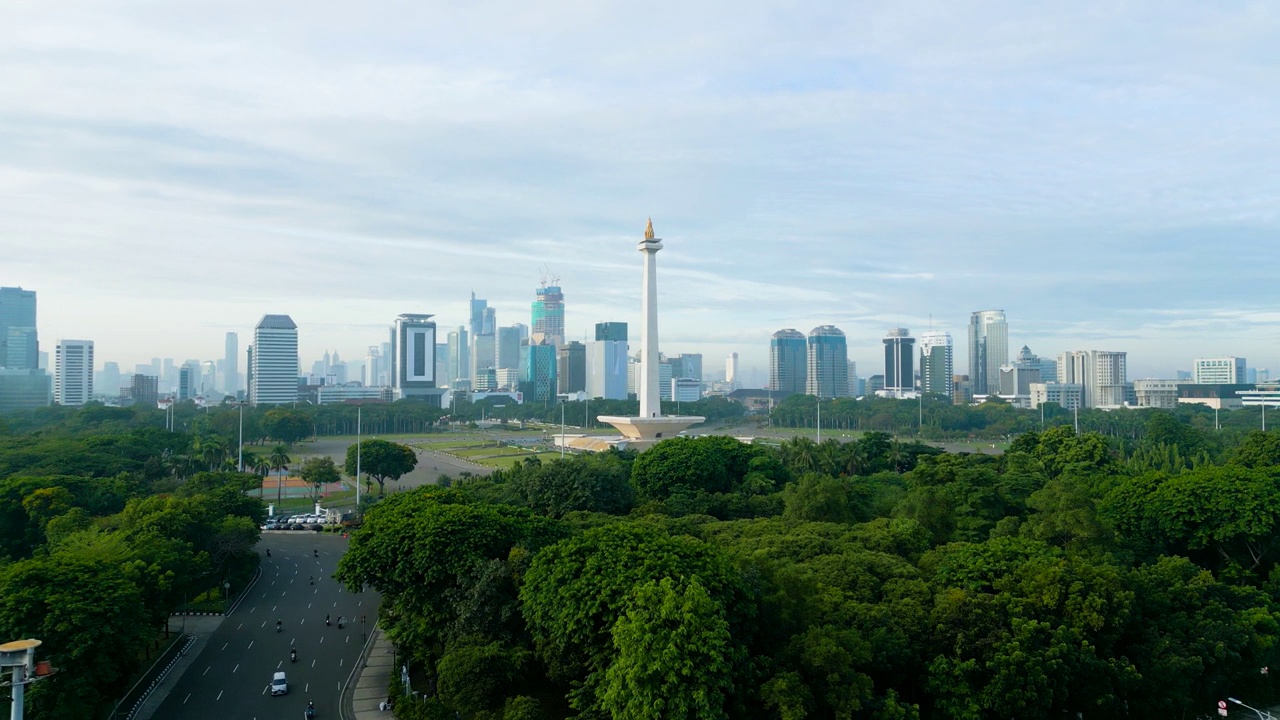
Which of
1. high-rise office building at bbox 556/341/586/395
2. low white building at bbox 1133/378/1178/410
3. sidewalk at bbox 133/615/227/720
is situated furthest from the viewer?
high-rise office building at bbox 556/341/586/395

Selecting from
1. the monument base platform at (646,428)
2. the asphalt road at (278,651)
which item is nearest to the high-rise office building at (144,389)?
the monument base platform at (646,428)

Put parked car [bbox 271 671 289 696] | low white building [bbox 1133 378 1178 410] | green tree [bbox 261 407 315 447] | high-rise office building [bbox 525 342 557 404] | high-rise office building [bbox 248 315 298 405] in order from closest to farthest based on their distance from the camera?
parked car [bbox 271 671 289 696]
green tree [bbox 261 407 315 447]
low white building [bbox 1133 378 1178 410]
high-rise office building [bbox 248 315 298 405]
high-rise office building [bbox 525 342 557 404]

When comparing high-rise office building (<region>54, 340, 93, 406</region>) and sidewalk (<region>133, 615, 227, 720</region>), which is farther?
high-rise office building (<region>54, 340, 93, 406</region>)

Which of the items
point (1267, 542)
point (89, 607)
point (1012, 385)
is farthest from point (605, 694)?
point (1012, 385)

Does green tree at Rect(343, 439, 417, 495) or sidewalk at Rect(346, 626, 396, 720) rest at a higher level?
green tree at Rect(343, 439, 417, 495)

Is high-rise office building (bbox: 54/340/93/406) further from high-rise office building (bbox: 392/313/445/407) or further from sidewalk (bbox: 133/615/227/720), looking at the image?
sidewalk (bbox: 133/615/227/720)

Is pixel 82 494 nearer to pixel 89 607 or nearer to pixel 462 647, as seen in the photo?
pixel 89 607

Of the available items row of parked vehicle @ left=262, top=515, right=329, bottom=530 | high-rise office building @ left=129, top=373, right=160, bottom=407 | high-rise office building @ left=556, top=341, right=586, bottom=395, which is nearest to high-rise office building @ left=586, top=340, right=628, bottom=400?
high-rise office building @ left=556, top=341, right=586, bottom=395
